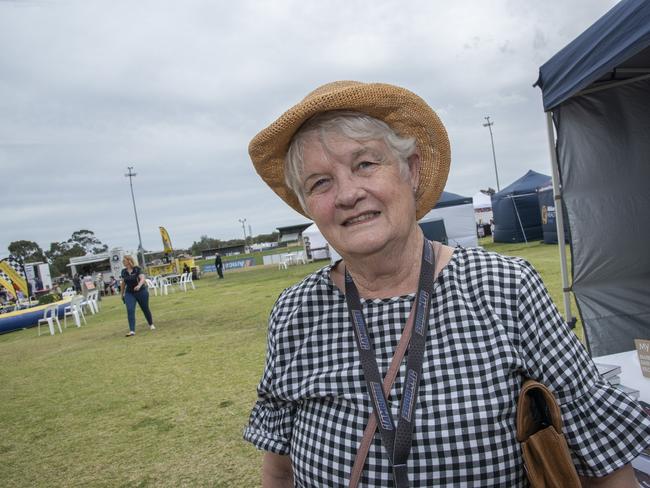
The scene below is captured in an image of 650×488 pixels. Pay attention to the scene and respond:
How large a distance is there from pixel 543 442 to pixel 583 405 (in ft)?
0.55

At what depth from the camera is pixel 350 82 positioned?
4.57ft

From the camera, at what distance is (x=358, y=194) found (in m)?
1.27

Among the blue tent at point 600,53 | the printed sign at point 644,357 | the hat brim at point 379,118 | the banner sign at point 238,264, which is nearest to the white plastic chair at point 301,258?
the banner sign at point 238,264

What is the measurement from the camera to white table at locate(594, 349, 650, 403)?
2.01m

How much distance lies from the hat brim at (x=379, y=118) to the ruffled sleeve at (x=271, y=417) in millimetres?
562

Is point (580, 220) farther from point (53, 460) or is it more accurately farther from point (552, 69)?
point (53, 460)

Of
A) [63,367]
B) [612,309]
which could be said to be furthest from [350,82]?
[63,367]

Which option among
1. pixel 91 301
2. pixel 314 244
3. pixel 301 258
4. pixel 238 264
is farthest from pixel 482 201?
pixel 238 264

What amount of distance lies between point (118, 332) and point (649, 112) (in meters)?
11.6

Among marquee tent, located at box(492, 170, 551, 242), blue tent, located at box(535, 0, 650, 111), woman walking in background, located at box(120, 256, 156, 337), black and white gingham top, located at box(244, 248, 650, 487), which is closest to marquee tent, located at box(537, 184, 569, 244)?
marquee tent, located at box(492, 170, 551, 242)

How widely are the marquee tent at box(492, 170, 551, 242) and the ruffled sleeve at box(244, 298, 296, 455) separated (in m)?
20.1

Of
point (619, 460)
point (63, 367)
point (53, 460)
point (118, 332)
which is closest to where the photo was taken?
point (619, 460)

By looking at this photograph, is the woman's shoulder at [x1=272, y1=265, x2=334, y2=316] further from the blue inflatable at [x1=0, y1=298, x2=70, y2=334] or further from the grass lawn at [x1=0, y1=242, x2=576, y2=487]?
the blue inflatable at [x1=0, y1=298, x2=70, y2=334]

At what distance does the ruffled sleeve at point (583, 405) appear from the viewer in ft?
3.55
